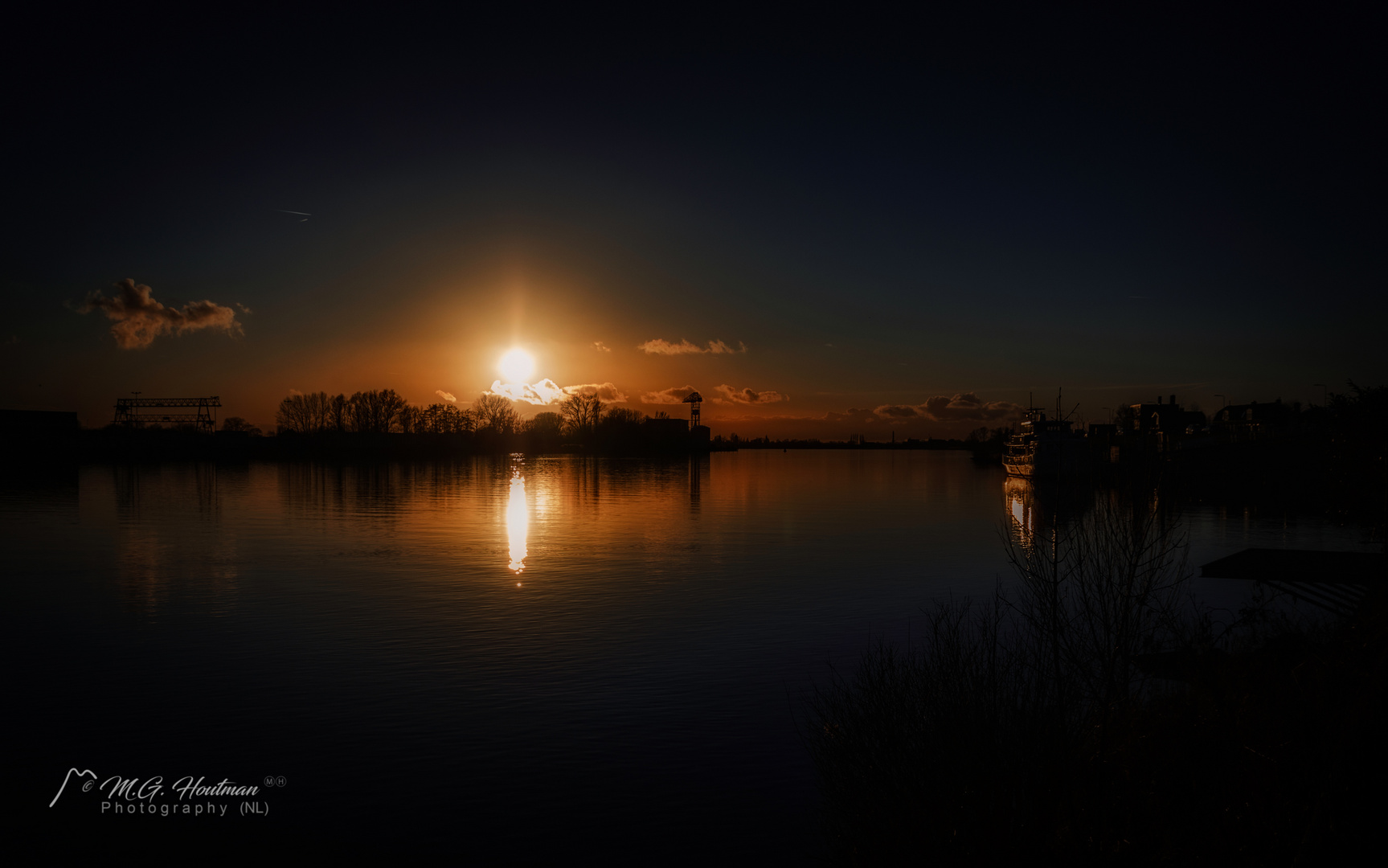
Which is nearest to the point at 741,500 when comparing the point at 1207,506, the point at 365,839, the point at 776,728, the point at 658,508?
the point at 658,508

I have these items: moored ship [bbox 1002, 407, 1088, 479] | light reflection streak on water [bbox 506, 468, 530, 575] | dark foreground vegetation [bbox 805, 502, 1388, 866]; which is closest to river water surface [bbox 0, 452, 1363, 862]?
light reflection streak on water [bbox 506, 468, 530, 575]

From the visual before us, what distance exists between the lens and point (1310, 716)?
403 inches

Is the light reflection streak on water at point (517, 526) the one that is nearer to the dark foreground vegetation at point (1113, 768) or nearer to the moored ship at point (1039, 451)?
the dark foreground vegetation at point (1113, 768)

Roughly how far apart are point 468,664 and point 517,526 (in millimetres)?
32640

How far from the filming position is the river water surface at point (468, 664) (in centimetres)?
1243

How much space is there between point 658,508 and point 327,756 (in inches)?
2031

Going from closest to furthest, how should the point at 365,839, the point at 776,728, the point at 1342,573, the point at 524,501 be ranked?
the point at 365,839, the point at 776,728, the point at 1342,573, the point at 524,501

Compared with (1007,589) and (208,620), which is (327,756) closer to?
(208,620)

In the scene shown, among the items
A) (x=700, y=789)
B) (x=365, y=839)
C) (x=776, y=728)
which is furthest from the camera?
(x=776, y=728)

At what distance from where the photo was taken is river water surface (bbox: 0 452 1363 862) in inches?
489

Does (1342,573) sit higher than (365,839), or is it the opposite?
(1342,573)

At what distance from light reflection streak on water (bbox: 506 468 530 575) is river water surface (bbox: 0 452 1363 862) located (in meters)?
0.55

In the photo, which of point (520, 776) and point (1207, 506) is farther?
point (1207, 506)

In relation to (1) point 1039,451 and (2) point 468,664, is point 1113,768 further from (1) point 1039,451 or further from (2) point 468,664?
(1) point 1039,451
